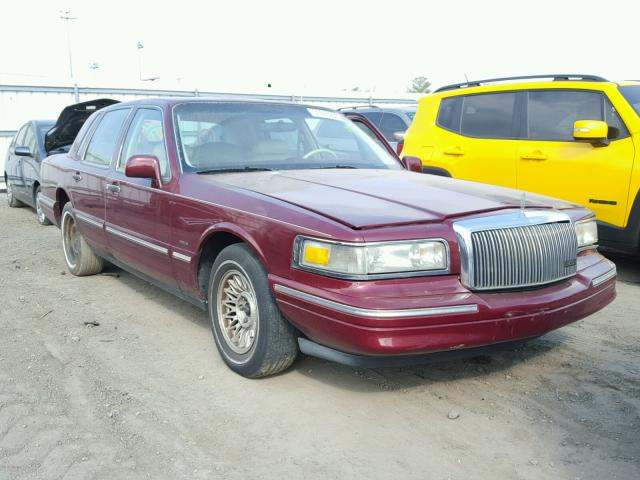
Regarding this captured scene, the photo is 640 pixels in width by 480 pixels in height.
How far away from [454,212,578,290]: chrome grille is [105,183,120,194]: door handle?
114 inches

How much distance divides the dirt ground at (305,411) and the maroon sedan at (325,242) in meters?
0.33

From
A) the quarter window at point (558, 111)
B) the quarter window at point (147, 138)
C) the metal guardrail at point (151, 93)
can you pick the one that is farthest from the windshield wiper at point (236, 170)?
the metal guardrail at point (151, 93)

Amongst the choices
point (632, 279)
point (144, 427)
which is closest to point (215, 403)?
point (144, 427)

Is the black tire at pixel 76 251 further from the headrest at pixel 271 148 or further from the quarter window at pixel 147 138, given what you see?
the headrest at pixel 271 148

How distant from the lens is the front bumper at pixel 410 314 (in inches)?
118

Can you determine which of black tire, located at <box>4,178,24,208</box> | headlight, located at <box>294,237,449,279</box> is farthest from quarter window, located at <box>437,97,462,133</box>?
black tire, located at <box>4,178,24,208</box>

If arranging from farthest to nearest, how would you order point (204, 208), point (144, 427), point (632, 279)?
point (632, 279), point (204, 208), point (144, 427)

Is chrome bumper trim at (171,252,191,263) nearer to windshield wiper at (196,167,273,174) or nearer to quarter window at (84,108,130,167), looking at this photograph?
windshield wiper at (196,167,273,174)

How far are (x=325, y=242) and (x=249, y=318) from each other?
0.86m

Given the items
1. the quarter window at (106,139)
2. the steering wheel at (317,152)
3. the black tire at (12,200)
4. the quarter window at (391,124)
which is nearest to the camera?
the steering wheel at (317,152)

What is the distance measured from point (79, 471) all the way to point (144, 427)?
0.43 meters

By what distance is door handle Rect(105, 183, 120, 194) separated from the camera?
504cm

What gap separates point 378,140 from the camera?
5.70 metres

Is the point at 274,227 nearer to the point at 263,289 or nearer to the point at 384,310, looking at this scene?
the point at 263,289
